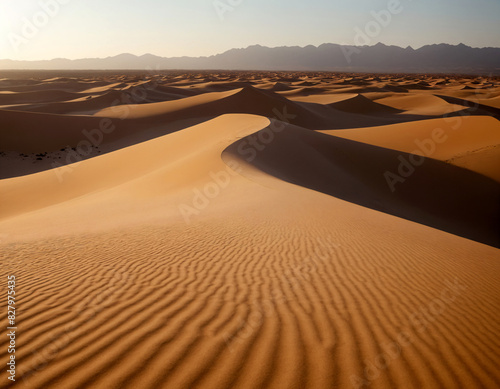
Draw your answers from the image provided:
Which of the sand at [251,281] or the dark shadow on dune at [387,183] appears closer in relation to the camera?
the sand at [251,281]

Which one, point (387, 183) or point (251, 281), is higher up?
point (251, 281)

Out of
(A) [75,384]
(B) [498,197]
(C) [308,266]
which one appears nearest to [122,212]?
(C) [308,266]

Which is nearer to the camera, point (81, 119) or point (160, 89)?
point (81, 119)

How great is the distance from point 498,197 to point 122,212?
14728 millimetres

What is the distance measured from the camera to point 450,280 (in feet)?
14.5

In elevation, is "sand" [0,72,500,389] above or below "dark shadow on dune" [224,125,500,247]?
above

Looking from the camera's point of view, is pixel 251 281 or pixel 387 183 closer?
pixel 251 281

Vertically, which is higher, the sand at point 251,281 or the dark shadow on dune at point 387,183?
the sand at point 251,281

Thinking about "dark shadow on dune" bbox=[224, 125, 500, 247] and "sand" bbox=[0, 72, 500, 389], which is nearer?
"sand" bbox=[0, 72, 500, 389]

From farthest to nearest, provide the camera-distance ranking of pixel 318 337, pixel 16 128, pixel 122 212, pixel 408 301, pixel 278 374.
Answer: pixel 16 128 < pixel 122 212 < pixel 408 301 < pixel 318 337 < pixel 278 374

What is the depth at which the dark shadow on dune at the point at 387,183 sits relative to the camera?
12.0 meters

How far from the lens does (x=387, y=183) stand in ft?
47.1

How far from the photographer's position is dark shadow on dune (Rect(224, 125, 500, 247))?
39.5 feet

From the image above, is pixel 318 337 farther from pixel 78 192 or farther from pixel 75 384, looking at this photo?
pixel 78 192
